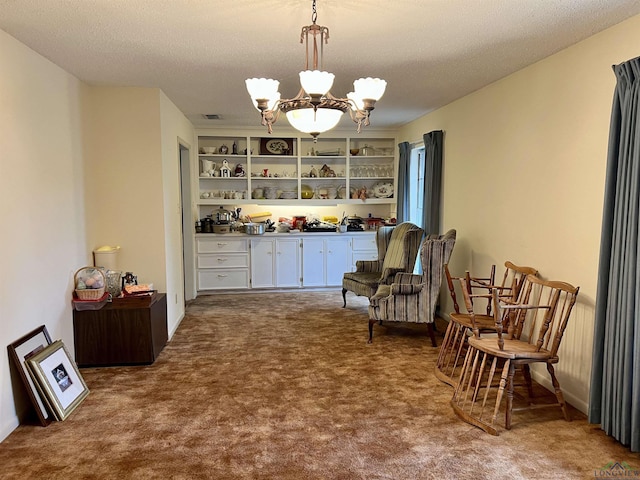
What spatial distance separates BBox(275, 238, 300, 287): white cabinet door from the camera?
22.2ft

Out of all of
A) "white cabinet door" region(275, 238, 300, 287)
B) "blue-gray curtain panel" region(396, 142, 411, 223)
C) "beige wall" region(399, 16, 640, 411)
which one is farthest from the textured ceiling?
"white cabinet door" region(275, 238, 300, 287)

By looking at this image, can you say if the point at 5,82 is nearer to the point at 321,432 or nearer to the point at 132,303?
the point at 132,303

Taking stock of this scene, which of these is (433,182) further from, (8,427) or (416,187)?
(8,427)

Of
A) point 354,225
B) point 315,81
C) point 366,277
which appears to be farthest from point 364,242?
point 315,81

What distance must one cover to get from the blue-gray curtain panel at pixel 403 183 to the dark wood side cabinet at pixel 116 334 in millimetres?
3715

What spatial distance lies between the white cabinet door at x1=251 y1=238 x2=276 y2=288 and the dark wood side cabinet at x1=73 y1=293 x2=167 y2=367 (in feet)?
9.49

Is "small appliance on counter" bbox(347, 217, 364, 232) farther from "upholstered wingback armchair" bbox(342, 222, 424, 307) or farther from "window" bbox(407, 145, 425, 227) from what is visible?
"upholstered wingback armchair" bbox(342, 222, 424, 307)

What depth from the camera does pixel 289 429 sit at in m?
2.78

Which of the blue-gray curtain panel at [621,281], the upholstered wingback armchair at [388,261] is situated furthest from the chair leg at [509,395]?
the upholstered wingback armchair at [388,261]

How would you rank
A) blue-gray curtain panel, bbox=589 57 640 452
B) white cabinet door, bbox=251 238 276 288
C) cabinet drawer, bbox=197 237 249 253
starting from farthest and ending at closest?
white cabinet door, bbox=251 238 276 288, cabinet drawer, bbox=197 237 249 253, blue-gray curtain panel, bbox=589 57 640 452

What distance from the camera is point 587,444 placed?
2.56m

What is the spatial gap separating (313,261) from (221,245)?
1379 mm

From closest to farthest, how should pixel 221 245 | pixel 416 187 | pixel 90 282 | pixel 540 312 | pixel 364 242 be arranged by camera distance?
1. pixel 540 312
2. pixel 90 282
3. pixel 416 187
4. pixel 221 245
5. pixel 364 242

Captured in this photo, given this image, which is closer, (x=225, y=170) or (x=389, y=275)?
(x=389, y=275)
